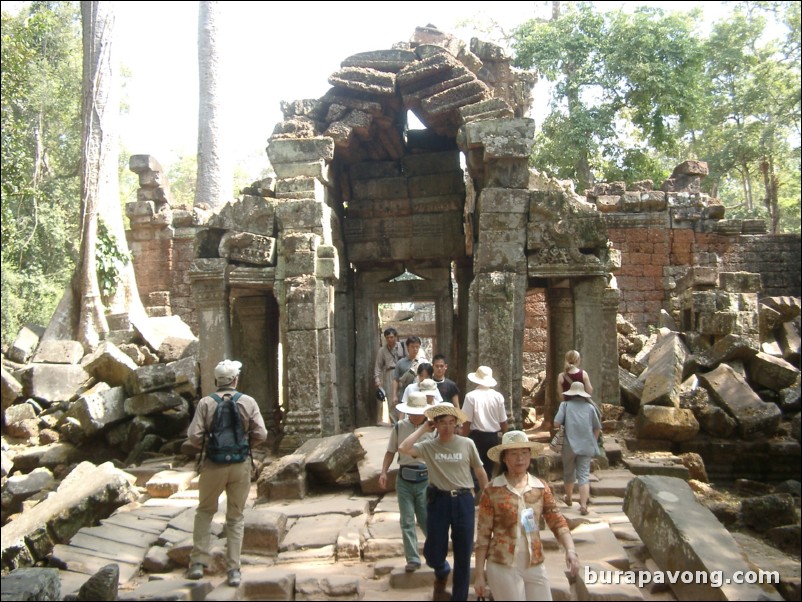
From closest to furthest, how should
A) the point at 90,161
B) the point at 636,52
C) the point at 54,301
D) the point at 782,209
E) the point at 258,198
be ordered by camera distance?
the point at 258,198
the point at 90,161
the point at 54,301
the point at 636,52
the point at 782,209

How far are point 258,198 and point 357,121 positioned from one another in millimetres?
1624

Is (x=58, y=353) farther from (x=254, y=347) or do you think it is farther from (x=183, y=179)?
(x=183, y=179)

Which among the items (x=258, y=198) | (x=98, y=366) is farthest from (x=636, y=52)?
(x=98, y=366)

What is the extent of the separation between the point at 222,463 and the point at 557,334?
4791 mm

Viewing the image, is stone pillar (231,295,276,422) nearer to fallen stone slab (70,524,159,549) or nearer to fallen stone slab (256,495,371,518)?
fallen stone slab (256,495,371,518)

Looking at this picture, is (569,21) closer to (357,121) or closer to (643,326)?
(643,326)

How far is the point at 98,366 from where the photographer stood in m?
9.72

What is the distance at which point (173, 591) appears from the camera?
422 centimetres

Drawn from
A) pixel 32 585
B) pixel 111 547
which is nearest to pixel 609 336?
pixel 111 547

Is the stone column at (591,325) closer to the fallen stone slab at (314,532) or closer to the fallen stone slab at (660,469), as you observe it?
the fallen stone slab at (660,469)

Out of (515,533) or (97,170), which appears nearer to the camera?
(515,533)

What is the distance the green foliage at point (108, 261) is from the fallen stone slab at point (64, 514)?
6329 millimetres

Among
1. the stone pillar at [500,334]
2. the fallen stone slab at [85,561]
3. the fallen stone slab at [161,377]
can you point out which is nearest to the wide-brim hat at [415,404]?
the stone pillar at [500,334]

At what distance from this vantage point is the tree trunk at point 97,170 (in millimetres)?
11906
